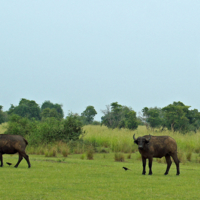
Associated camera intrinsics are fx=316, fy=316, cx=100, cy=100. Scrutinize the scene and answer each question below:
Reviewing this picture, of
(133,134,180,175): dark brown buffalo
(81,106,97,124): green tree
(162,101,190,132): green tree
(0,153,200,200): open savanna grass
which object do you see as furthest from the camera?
(81,106,97,124): green tree

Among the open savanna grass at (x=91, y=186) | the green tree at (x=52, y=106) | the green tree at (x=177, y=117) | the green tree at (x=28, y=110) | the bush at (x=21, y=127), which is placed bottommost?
the open savanna grass at (x=91, y=186)

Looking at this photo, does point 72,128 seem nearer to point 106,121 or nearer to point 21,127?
point 21,127

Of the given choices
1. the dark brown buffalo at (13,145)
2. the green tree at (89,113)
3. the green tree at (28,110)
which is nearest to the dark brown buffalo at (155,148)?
the dark brown buffalo at (13,145)

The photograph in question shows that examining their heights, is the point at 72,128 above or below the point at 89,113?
below

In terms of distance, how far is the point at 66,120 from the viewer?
25531 millimetres

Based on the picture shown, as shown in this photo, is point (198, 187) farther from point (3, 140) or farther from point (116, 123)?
point (116, 123)

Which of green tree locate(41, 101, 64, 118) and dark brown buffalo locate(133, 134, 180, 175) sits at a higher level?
green tree locate(41, 101, 64, 118)

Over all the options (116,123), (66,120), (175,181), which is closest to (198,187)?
(175,181)

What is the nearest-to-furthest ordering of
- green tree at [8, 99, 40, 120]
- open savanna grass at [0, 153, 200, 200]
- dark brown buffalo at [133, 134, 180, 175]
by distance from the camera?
1. open savanna grass at [0, 153, 200, 200]
2. dark brown buffalo at [133, 134, 180, 175]
3. green tree at [8, 99, 40, 120]

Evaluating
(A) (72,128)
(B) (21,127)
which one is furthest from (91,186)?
(B) (21,127)

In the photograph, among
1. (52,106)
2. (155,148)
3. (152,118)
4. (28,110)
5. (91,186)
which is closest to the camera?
(91,186)

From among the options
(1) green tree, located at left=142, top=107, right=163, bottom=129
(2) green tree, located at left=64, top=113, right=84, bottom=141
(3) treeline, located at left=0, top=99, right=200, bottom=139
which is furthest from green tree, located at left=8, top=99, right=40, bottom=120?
(2) green tree, located at left=64, top=113, right=84, bottom=141

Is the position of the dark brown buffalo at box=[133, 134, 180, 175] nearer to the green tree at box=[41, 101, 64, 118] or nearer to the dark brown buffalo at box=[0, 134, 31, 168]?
the dark brown buffalo at box=[0, 134, 31, 168]

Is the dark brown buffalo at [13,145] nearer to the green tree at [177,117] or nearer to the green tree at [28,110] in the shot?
the green tree at [177,117]
